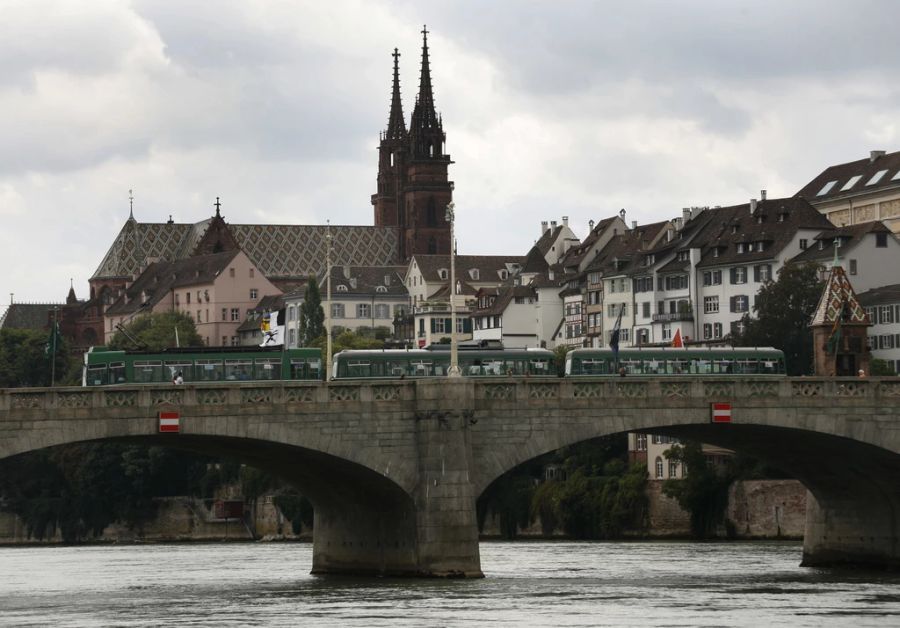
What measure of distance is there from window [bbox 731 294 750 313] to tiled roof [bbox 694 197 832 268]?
278cm

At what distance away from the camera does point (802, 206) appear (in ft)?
609

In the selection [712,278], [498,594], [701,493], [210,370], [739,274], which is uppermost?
[712,278]

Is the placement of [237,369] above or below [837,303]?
below

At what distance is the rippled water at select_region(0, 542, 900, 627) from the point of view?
250 ft

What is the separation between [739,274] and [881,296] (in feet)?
52.9

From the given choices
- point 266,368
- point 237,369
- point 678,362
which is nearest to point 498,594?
point 266,368

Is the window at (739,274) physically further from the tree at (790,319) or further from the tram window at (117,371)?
the tram window at (117,371)

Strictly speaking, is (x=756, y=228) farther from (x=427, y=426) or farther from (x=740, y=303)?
(x=427, y=426)

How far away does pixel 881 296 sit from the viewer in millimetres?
171500

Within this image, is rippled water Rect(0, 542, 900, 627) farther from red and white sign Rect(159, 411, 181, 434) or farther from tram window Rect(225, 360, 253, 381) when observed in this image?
tram window Rect(225, 360, 253, 381)

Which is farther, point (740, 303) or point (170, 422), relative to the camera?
point (740, 303)

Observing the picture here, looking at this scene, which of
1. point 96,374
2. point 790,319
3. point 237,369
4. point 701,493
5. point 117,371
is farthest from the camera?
point 790,319

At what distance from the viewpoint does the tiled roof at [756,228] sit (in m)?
183

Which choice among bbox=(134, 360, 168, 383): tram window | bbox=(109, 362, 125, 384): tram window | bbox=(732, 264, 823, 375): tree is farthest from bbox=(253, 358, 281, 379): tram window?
bbox=(732, 264, 823, 375): tree
